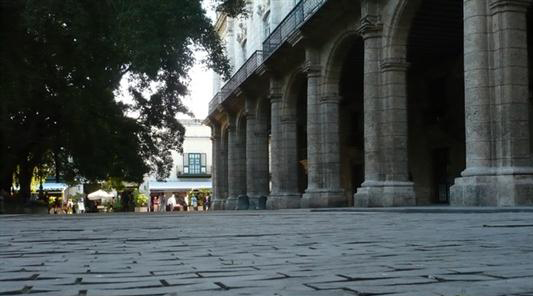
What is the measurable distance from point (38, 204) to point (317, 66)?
45.3 ft

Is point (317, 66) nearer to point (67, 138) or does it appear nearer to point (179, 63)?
point (179, 63)

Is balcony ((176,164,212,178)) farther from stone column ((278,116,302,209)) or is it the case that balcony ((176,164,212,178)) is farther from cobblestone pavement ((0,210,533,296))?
cobblestone pavement ((0,210,533,296))

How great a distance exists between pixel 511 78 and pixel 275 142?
51.4 ft

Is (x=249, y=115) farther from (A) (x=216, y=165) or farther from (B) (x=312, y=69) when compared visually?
(A) (x=216, y=165)

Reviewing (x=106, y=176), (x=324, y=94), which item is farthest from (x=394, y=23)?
(x=106, y=176)

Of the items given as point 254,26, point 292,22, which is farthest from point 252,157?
point 292,22

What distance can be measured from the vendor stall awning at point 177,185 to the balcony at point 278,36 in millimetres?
28259

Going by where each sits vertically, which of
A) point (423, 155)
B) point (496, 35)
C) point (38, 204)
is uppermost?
point (496, 35)

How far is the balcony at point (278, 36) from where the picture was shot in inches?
931

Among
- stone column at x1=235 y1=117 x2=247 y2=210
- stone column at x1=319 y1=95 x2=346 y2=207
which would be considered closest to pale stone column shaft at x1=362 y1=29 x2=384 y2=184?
stone column at x1=319 y1=95 x2=346 y2=207

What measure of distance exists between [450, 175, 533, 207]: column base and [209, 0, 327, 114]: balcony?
8937 millimetres

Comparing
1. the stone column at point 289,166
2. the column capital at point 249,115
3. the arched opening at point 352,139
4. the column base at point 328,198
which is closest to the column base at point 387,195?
the column base at point 328,198

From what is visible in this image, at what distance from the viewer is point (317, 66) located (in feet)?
77.4

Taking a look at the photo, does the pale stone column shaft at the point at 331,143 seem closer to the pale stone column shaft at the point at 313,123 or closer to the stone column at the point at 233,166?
the pale stone column shaft at the point at 313,123
